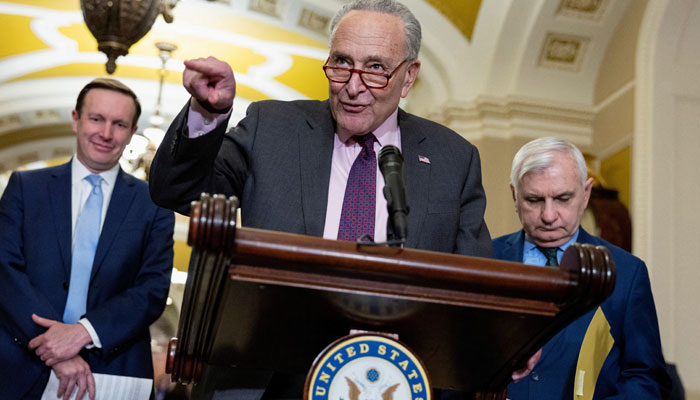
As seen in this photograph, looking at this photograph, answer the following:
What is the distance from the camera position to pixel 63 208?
2.82m

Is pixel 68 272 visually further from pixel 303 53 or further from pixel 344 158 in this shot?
pixel 303 53

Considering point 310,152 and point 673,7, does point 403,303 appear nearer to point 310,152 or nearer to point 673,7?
point 310,152

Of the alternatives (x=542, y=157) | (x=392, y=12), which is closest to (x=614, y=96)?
(x=542, y=157)

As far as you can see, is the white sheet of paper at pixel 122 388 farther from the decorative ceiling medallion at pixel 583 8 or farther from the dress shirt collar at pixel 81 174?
the decorative ceiling medallion at pixel 583 8

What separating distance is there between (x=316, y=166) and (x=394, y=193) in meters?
0.46

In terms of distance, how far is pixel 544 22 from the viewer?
7621 mm

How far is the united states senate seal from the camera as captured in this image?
1169 millimetres

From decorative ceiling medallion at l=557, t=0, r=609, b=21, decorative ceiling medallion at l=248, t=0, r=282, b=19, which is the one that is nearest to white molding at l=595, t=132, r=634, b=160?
decorative ceiling medallion at l=557, t=0, r=609, b=21

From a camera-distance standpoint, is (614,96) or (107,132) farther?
(614,96)

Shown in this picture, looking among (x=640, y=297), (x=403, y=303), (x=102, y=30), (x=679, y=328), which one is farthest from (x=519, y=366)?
(x=679, y=328)

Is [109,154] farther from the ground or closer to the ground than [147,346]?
farther from the ground

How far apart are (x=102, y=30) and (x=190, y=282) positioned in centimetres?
378

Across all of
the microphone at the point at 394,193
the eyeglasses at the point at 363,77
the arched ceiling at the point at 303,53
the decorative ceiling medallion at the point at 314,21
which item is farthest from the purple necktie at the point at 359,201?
the decorative ceiling medallion at the point at 314,21

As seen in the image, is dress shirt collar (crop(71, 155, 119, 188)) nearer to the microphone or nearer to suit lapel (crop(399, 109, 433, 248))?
suit lapel (crop(399, 109, 433, 248))
